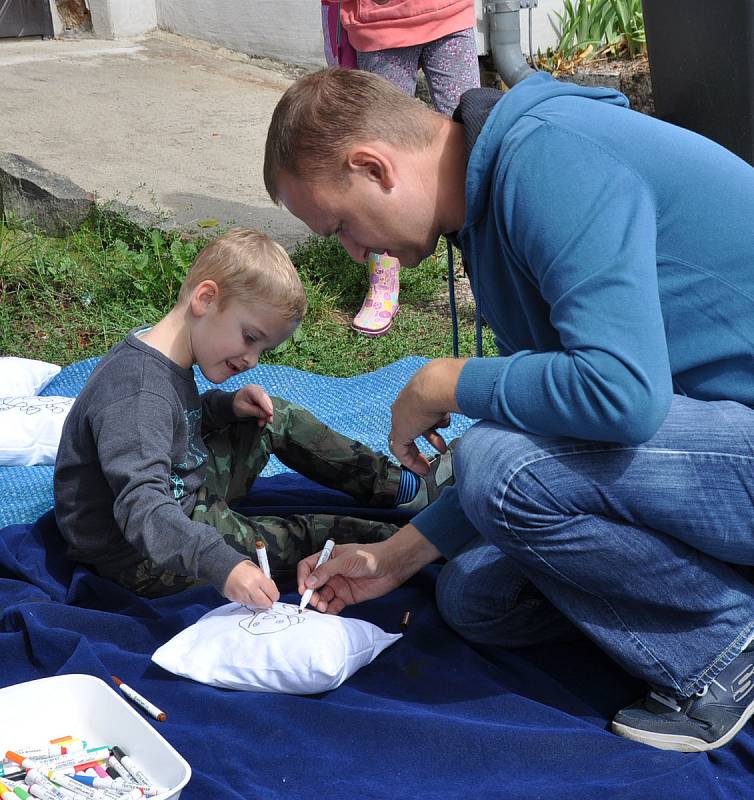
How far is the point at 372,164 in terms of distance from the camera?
6.48 ft

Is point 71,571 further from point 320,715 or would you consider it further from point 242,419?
point 320,715

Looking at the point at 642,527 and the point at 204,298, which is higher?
the point at 204,298

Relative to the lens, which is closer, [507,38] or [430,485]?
[430,485]

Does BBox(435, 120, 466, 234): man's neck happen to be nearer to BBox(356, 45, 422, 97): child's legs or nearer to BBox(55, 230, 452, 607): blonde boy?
BBox(55, 230, 452, 607): blonde boy

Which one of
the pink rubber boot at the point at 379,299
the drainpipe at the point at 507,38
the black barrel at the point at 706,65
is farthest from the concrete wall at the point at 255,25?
the pink rubber boot at the point at 379,299

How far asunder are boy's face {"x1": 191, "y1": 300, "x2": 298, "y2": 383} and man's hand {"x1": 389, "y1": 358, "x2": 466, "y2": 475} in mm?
514

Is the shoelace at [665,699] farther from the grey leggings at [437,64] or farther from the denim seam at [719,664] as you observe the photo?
the grey leggings at [437,64]

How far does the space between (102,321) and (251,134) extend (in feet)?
8.17

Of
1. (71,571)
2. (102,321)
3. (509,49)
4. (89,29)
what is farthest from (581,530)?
(89,29)

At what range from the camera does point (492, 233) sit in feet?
6.66

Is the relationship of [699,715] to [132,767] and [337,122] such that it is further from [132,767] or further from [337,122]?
[337,122]

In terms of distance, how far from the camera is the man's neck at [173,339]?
253 cm

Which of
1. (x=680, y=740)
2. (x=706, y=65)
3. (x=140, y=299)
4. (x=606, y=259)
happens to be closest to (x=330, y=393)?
(x=140, y=299)

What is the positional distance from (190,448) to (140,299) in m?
2.05
